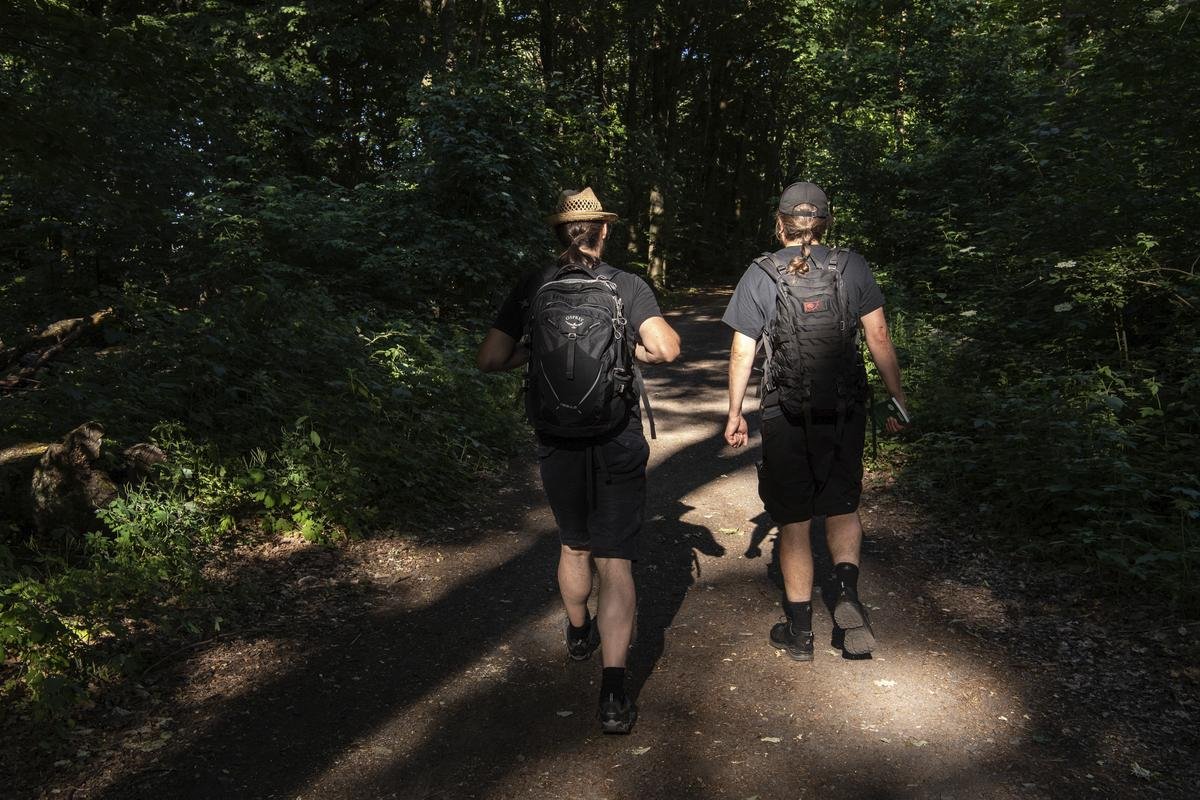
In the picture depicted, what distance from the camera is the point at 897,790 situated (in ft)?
10.3

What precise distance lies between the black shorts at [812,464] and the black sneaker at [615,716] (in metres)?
1.21

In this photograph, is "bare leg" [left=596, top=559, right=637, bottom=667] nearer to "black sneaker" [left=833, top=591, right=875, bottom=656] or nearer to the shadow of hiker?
the shadow of hiker

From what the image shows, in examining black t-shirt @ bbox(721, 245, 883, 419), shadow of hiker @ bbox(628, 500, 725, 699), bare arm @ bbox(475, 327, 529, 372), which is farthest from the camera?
shadow of hiker @ bbox(628, 500, 725, 699)

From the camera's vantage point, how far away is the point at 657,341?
3520mm

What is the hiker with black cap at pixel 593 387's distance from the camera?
339 centimetres

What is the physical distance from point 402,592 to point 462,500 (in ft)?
5.73

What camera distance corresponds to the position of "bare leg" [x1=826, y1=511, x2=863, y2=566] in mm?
4172

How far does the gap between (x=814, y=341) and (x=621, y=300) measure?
1.00 metres

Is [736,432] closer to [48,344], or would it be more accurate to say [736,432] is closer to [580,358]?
[580,358]

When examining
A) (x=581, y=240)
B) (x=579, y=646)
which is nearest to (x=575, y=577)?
(x=579, y=646)

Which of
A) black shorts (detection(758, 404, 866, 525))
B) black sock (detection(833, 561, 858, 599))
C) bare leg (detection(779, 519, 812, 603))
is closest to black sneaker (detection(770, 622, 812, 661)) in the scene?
bare leg (detection(779, 519, 812, 603))

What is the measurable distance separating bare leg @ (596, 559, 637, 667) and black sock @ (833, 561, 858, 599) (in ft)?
3.80

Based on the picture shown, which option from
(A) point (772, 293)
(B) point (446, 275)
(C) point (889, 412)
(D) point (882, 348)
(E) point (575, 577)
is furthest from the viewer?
(B) point (446, 275)

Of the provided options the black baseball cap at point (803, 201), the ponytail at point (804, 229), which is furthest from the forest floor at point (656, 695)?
the black baseball cap at point (803, 201)
